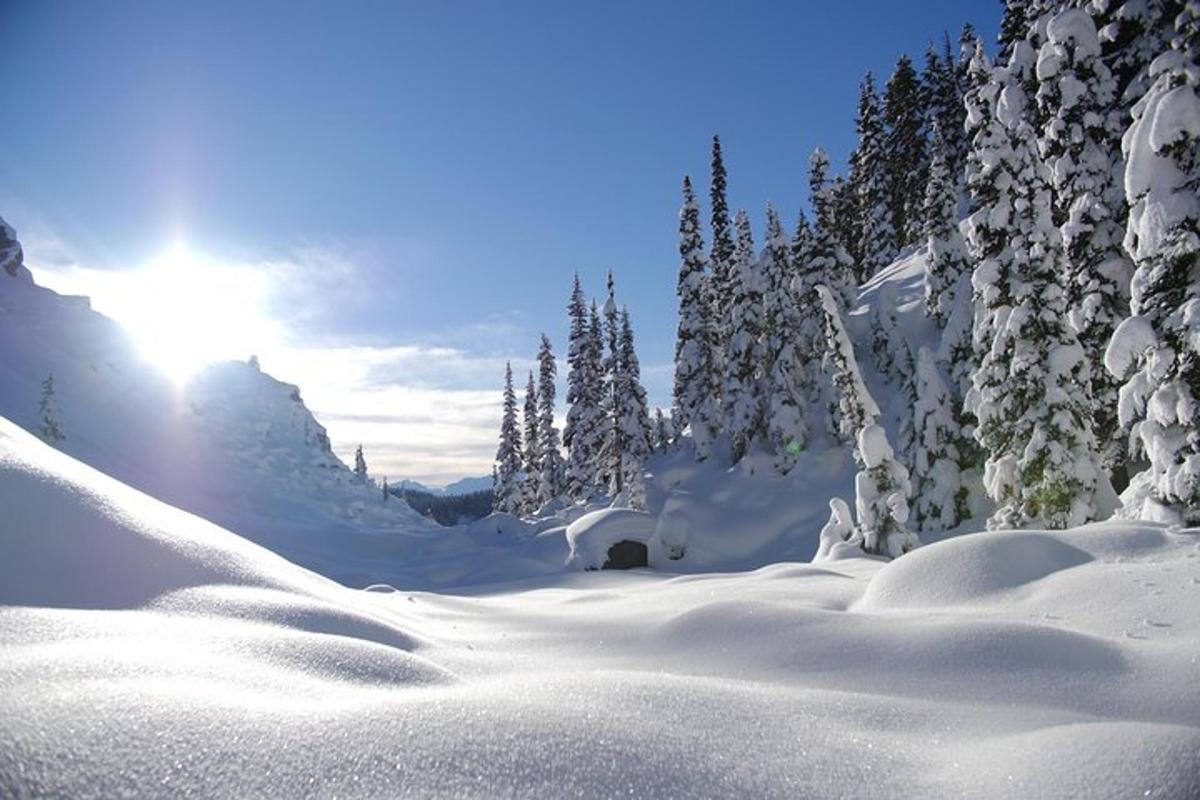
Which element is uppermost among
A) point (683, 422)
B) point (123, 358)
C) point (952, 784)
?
point (123, 358)

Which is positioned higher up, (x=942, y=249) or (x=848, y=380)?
(x=942, y=249)

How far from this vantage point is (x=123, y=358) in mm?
91188

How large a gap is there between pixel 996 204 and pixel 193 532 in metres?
18.2

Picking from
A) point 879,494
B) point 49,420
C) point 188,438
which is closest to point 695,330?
point 879,494

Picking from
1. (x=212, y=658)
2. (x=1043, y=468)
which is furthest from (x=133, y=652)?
(x=1043, y=468)

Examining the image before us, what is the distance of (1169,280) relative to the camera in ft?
33.6

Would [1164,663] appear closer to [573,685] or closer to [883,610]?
[883,610]

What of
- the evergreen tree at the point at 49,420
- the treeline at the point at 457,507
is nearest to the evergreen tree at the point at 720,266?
the evergreen tree at the point at 49,420

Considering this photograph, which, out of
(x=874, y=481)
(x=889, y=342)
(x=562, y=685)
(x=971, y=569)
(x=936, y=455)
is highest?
(x=889, y=342)

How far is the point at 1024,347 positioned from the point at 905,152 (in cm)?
4306

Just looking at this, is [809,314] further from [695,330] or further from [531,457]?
[531,457]

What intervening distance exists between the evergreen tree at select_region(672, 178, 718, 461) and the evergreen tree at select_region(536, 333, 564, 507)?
75.0ft

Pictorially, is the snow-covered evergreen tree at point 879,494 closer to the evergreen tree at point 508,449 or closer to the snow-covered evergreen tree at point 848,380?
the snow-covered evergreen tree at point 848,380

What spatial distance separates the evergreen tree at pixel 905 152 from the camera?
Result: 49.8m
